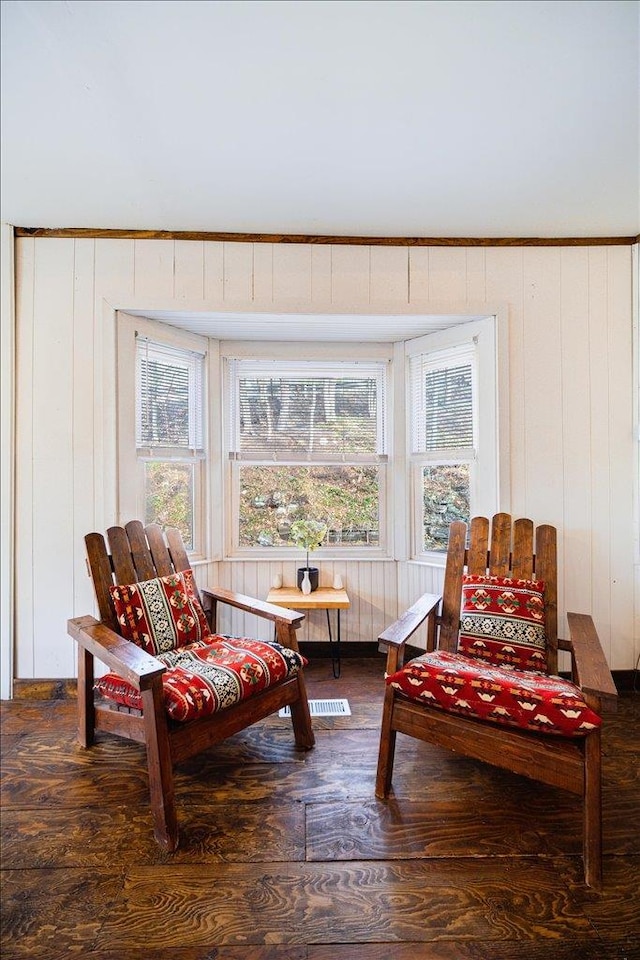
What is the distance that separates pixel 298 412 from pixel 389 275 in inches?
42.0

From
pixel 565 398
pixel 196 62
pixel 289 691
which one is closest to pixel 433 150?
pixel 196 62

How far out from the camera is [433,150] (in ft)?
6.17

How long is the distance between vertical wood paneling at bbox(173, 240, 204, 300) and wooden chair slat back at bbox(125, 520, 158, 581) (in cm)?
141

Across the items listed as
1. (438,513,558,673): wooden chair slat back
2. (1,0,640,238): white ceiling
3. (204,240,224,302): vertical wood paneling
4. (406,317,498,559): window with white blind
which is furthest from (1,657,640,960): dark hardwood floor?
(1,0,640,238): white ceiling

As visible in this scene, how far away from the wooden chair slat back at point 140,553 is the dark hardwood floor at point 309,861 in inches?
32.5

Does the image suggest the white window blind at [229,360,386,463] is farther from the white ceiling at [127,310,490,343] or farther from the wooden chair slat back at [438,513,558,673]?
the wooden chair slat back at [438,513,558,673]

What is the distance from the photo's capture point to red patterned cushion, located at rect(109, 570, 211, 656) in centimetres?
201

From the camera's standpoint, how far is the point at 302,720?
6.56ft

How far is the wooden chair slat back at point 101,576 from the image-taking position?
201 cm

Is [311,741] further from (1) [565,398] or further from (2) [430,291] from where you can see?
(2) [430,291]

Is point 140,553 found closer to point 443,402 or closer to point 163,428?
point 163,428

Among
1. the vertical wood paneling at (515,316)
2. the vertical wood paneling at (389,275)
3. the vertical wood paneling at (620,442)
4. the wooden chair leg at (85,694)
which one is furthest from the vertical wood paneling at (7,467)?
the vertical wood paneling at (620,442)

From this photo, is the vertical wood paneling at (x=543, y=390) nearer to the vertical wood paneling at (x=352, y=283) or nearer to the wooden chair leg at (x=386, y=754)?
the vertical wood paneling at (x=352, y=283)

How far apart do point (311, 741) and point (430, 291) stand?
102 inches
